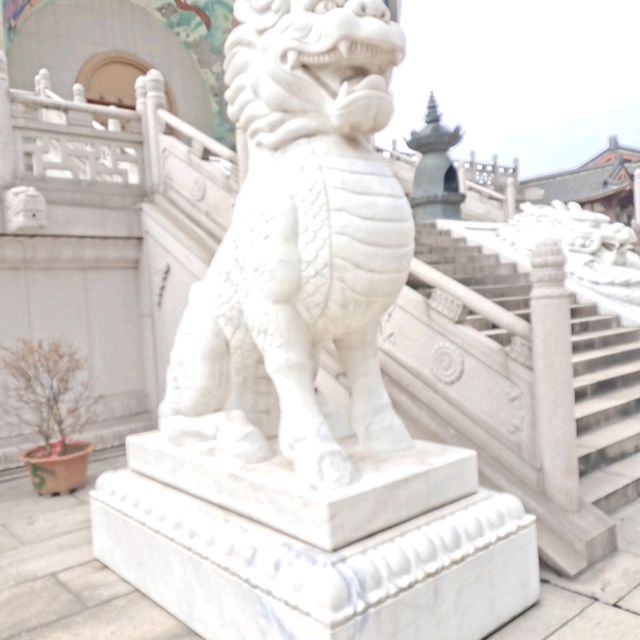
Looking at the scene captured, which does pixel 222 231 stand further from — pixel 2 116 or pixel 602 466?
pixel 602 466

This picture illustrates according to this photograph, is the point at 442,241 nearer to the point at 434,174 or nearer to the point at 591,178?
the point at 434,174

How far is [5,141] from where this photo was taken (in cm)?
455

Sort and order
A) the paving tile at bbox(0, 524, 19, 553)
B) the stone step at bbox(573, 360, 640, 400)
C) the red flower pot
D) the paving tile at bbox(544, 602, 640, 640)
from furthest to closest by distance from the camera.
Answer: the stone step at bbox(573, 360, 640, 400)
the red flower pot
the paving tile at bbox(0, 524, 19, 553)
the paving tile at bbox(544, 602, 640, 640)

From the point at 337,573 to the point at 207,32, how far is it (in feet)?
37.0

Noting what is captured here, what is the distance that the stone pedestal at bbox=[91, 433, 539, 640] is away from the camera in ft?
5.45

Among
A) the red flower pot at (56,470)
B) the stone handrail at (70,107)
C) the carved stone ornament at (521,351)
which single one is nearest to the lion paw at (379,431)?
the carved stone ornament at (521,351)

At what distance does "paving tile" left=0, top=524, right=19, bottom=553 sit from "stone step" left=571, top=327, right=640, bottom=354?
385cm

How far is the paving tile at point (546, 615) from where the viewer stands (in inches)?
78.2

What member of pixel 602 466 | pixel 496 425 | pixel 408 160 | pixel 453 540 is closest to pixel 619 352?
pixel 602 466

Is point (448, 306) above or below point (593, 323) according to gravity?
above

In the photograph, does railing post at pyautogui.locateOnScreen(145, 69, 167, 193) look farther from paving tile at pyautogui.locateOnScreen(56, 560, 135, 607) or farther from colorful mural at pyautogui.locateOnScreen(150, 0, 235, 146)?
colorful mural at pyautogui.locateOnScreen(150, 0, 235, 146)

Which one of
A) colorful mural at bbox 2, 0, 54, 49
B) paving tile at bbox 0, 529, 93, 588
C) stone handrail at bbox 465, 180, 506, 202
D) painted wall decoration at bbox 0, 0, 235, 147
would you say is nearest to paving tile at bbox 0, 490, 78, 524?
paving tile at bbox 0, 529, 93, 588

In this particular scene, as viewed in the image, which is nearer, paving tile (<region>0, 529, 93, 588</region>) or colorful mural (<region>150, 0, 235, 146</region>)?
paving tile (<region>0, 529, 93, 588</region>)

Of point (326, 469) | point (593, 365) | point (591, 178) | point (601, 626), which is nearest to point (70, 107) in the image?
point (326, 469)
